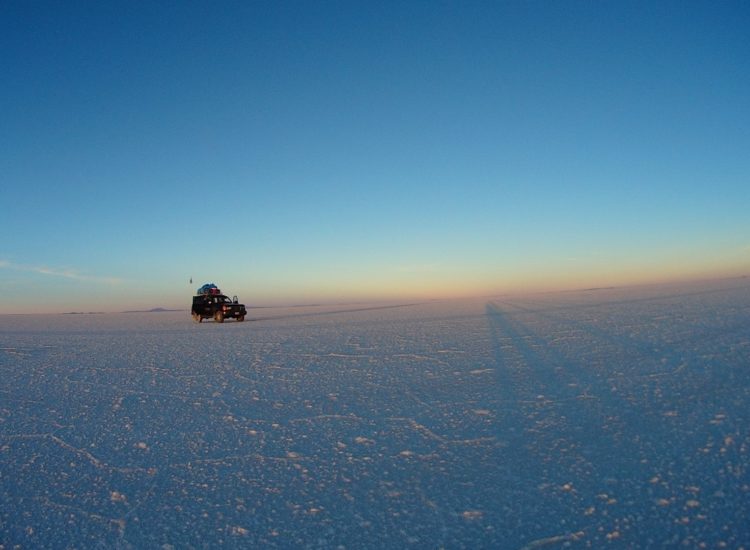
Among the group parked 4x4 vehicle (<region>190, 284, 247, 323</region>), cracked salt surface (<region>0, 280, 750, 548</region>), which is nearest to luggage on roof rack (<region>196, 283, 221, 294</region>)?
parked 4x4 vehicle (<region>190, 284, 247, 323</region>)

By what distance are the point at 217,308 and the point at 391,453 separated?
20.2m

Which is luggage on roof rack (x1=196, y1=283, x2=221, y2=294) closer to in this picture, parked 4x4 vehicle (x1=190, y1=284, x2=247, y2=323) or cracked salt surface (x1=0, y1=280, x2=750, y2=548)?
parked 4x4 vehicle (x1=190, y1=284, x2=247, y2=323)

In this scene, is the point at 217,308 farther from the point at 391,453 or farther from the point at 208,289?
the point at 391,453

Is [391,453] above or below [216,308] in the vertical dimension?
below

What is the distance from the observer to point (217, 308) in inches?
882

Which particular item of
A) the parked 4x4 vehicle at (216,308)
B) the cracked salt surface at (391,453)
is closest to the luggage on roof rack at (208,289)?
the parked 4x4 vehicle at (216,308)

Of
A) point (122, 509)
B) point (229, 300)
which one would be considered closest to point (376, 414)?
point (122, 509)

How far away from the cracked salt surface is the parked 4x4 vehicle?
1387 cm

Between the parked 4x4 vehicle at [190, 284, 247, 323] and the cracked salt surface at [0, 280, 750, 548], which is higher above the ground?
the parked 4x4 vehicle at [190, 284, 247, 323]

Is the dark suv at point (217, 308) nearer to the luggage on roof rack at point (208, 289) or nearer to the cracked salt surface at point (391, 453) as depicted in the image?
the luggage on roof rack at point (208, 289)

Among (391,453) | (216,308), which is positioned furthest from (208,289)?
(391,453)

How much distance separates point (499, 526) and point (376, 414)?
253 centimetres

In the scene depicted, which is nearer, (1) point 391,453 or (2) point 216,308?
(1) point 391,453

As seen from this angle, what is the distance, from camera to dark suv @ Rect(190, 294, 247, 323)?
22344 millimetres
